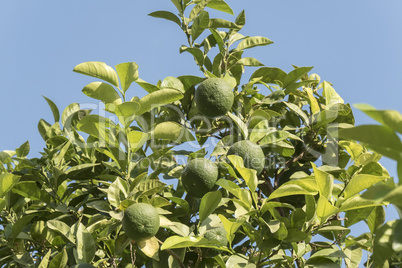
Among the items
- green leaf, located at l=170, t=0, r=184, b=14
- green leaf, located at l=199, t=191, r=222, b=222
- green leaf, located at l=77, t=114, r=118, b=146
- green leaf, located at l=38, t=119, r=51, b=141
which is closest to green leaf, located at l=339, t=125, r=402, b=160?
green leaf, located at l=199, t=191, r=222, b=222

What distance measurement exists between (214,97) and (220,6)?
71 centimetres

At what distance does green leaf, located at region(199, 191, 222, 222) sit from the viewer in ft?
7.02

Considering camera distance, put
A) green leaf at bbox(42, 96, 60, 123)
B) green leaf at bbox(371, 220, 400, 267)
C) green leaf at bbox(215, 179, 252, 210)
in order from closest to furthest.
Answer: green leaf at bbox(371, 220, 400, 267)
green leaf at bbox(215, 179, 252, 210)
green leaf at bbox(42, 96, 60, 123)

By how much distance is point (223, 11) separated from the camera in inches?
113

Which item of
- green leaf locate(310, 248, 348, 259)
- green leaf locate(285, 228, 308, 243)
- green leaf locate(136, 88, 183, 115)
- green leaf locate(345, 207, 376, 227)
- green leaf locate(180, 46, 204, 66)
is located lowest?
green leaf locate(310, 248, 348, 259)

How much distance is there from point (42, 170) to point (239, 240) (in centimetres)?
113

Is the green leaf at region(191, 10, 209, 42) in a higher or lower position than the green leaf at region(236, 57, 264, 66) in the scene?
higher

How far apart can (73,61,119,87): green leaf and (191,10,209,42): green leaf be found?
657 millimetres

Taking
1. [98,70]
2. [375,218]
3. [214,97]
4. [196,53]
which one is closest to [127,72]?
[98,70]

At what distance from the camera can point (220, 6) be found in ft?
9.34

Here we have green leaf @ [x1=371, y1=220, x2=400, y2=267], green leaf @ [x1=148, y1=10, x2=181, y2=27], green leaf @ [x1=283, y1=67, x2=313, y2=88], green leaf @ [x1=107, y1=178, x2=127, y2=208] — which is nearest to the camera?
green leaf @ [x1=371, y1=220, x2=400, y2=267]

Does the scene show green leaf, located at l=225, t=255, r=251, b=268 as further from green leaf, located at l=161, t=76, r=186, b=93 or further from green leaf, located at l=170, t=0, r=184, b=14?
green leaf, located at l=170, t=0, r=184, b=14

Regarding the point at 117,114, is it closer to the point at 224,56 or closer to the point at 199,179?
the point at 199,179

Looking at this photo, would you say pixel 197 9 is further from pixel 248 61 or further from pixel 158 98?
pixel 158 98
